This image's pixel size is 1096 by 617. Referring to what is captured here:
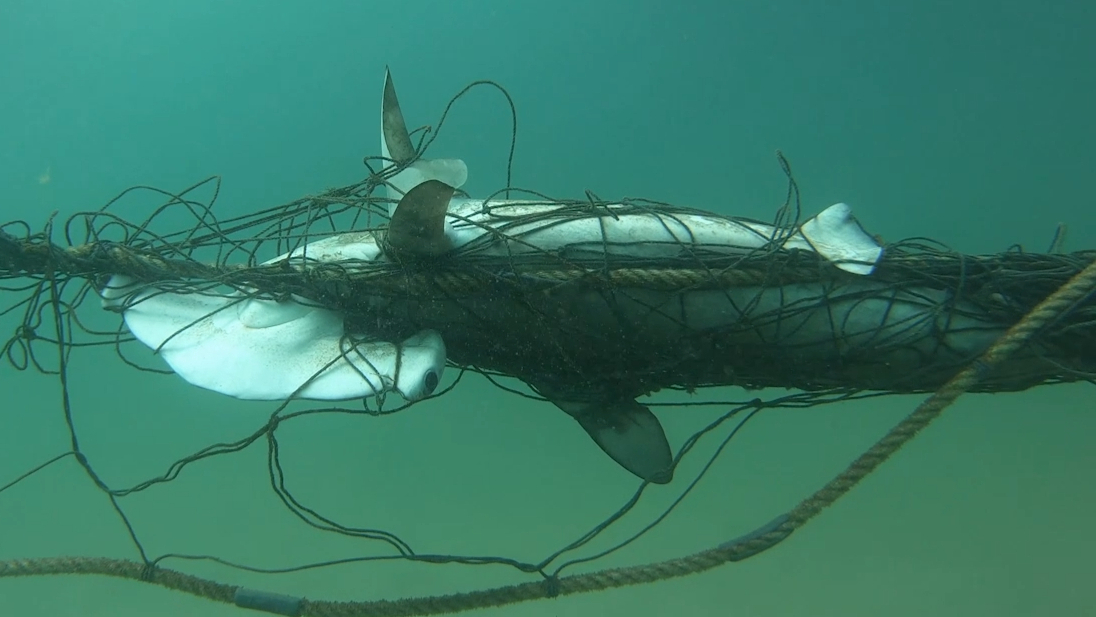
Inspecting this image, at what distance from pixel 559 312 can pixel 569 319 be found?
0.05 meters

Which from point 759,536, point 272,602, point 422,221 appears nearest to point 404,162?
point 422,221

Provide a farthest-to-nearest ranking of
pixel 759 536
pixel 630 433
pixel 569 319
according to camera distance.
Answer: pixel 630 433, pixel 569 319, pixel 759 536

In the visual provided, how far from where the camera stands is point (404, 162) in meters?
3.16

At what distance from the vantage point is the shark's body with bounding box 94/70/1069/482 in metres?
2.39

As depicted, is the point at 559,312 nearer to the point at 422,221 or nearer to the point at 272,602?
the point at 422,221

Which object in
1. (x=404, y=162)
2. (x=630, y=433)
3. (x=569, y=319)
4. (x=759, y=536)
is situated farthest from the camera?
(x=404, y=162)

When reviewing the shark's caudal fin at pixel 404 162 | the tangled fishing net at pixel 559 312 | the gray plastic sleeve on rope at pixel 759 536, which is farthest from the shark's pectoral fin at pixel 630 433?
the shark's caudal fin at pixel 404 162

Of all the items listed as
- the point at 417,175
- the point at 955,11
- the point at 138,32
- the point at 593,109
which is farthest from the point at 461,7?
the point at 417,175

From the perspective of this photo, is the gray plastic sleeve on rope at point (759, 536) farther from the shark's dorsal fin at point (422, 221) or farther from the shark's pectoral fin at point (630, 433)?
the shark's dorsal fin at point (422, 221)

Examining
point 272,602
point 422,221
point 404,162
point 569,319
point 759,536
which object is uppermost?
point 404,162

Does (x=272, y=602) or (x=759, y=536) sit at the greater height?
(x=759, y=536)

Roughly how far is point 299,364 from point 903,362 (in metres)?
2.27

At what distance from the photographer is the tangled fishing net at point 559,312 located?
7.58ft

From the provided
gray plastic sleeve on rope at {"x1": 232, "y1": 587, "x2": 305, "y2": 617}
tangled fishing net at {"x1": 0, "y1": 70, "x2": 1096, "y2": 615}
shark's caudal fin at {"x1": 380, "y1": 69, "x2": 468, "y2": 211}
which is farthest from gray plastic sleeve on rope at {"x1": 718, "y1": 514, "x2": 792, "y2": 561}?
shark's caudal fin at {"x1": 380, "y1": 69, "x2": 468, "y2": 211}
